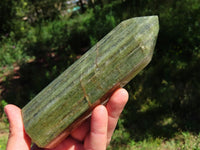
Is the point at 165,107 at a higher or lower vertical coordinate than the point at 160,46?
lower

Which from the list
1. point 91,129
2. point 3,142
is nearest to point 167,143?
point 91,129

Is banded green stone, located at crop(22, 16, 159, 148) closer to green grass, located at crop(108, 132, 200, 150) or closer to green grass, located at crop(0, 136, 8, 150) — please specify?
green grass, located at crop(108, 132, 200, 150)

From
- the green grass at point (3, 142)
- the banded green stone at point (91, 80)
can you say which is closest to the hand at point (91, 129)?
the banded green stone at point (91, 80)

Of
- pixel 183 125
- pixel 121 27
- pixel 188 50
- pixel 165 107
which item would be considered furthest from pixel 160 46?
pixel 121 27

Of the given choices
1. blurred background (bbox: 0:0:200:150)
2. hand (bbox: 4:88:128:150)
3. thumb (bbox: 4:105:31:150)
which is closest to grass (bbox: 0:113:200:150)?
blurred background (bbox: 0:0:200:150)

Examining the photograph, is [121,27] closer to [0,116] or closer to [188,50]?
[188,50]
